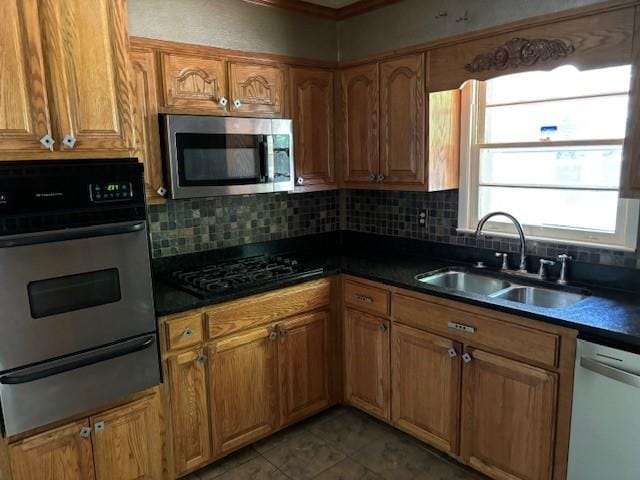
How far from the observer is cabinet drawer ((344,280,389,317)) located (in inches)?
101

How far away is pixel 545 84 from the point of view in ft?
8.12

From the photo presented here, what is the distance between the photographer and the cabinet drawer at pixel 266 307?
7.60 ft

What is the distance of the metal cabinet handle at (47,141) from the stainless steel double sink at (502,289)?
177cm

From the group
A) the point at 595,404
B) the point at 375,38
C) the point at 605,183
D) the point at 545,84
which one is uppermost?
the point at 375,38

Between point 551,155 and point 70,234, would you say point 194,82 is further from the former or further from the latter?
point 551,155

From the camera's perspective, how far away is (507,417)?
6.96ft

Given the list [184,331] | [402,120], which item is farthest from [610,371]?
[184,331]

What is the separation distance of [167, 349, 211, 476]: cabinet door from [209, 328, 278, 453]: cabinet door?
0.05 m

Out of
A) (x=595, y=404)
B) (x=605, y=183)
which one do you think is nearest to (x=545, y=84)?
(x=605, y=183)

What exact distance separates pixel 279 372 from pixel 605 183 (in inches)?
74.3

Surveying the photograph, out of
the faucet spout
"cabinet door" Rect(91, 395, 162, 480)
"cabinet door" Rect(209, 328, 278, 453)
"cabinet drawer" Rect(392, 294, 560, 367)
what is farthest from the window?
"cabinet door" Rect(91, 395, 162, 480)

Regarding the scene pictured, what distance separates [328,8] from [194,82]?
1058 mm

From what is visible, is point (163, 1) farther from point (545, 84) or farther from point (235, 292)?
point (545, 84)

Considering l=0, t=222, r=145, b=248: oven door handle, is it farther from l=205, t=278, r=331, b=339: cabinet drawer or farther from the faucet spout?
the faucet spout
